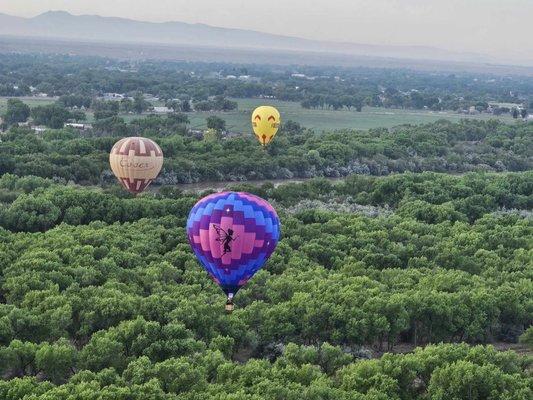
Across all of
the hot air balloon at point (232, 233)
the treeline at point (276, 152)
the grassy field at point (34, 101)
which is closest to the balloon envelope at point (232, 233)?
the hot air balloon at point (232, 233)

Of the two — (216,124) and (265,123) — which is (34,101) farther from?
(265,123)

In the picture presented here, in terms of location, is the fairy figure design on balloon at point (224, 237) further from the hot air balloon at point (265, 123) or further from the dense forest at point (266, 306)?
the hot air balloon at point (265, 123)

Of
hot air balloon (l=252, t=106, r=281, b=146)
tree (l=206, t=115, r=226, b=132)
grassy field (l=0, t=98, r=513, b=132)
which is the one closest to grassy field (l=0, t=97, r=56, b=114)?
grassy field (l=0, t=98, r=513, b=132)

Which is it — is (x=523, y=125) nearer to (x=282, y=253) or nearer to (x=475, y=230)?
(x=475, y=230)

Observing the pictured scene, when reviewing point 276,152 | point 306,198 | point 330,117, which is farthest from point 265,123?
point 330,117

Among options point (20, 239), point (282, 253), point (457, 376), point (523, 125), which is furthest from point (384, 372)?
point (523, 125)

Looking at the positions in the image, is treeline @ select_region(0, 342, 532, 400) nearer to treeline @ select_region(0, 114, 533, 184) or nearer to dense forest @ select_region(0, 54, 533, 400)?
dense forest @ select_region(0, 54, 533, 400)

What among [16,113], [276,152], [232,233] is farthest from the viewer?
[16,113]
